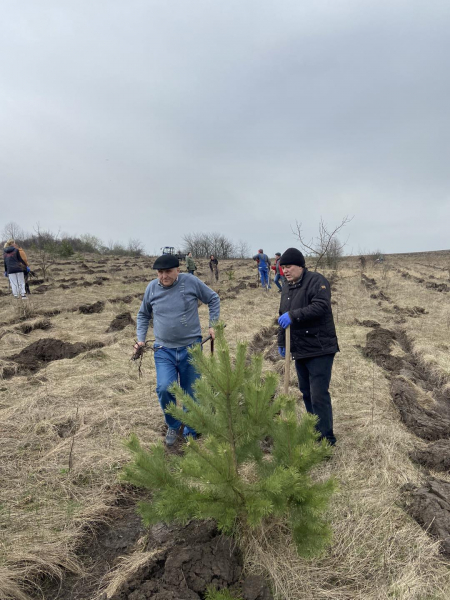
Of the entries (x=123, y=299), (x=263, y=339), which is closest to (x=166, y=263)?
(x=263, y=339)

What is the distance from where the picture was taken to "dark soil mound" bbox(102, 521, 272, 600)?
1981 mm

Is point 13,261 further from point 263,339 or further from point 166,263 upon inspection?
point 166,263

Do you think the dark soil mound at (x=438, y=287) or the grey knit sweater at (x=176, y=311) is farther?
the dark soil mound at (x=438, y=287)

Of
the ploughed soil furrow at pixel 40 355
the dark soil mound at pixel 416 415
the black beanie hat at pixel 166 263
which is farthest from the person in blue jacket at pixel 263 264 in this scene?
the black beanie hat at pixel 166 263

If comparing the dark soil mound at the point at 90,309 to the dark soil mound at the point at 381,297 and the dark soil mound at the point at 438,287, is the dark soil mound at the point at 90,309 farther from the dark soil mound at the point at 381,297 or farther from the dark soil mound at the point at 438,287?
the dark soil mound at the point at 438,287

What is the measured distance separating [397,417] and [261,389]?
3163 millimetres

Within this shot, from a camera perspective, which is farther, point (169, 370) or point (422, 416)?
point (422, 416)

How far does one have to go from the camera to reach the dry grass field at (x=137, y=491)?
2.23m

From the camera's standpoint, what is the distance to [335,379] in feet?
19.3

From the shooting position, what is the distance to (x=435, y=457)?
Answer: 11.3 feet

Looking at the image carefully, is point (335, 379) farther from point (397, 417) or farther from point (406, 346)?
point (406, 346)

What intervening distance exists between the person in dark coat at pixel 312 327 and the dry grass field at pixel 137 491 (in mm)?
666

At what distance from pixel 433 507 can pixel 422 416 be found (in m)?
2.07

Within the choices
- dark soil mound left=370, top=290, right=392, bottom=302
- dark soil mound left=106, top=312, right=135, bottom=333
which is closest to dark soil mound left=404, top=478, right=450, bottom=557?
dark soil mound left=106, top=312, right=135, bottom=333
